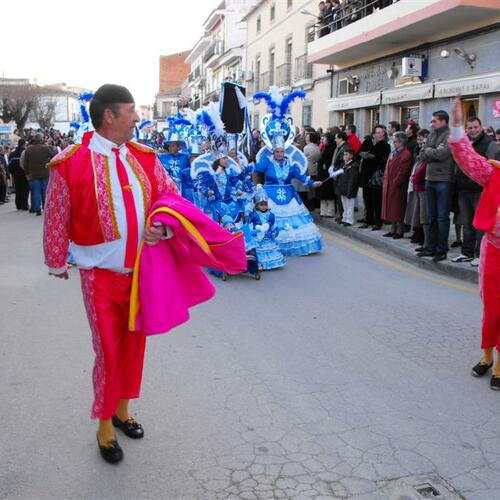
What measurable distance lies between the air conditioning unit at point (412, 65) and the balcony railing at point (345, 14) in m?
1.61

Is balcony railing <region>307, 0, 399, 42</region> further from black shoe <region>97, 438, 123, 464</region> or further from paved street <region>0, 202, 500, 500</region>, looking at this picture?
black shoe <region>97, 438, 123, 464</region>

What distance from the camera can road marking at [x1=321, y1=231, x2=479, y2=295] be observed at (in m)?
7.34

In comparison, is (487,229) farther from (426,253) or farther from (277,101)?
(277,101)

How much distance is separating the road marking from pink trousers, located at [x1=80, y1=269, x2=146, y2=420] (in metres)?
4.89

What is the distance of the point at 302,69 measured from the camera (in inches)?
1073

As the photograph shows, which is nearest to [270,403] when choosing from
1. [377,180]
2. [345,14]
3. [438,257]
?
[438,257]

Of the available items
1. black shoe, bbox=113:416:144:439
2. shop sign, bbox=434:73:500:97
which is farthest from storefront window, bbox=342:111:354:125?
black shoe, bbox=113:416:144:439

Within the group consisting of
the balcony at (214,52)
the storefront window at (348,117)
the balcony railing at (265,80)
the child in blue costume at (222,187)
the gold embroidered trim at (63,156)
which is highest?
the balcony at (214,52)

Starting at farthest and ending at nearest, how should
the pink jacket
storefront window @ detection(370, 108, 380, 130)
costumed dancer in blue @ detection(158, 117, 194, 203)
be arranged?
storefront window @ detection(370, 108, 380, 130) < costumed dancer in blue @ detection(158, 117, 194, 203) < the pink jacket

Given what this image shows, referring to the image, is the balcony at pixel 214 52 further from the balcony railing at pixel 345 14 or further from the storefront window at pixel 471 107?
the storefront window at pixel 471 107

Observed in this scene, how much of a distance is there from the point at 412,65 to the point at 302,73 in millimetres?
11530

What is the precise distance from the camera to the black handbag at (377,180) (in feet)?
35.4

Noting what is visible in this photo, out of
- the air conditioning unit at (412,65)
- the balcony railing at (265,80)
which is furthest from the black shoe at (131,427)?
the balcony railing at (265,80)

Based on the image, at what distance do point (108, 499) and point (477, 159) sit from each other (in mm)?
3249
